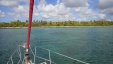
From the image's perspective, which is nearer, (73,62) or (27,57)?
(27,57)

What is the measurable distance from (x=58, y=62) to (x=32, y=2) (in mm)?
25832

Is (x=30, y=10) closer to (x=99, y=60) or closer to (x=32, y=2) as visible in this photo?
(x=32, y=2)

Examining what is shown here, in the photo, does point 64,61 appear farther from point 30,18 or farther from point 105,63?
point 30,18

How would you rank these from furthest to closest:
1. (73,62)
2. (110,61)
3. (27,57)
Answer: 1. (110,61)
2. (73,62)
3. (27,57)

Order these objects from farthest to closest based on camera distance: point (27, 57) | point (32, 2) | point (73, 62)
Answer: point (73, 62) → point (27, 57) → point (32, 2)

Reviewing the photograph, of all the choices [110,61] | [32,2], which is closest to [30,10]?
[32,2]

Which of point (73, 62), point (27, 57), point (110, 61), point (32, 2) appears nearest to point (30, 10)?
point (32, 2)

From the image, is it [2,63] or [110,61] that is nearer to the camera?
[2,63]

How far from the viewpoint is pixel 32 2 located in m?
8.22

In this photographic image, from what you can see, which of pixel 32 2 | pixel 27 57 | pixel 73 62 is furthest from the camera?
pixel 73 62

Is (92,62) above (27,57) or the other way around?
the other way around

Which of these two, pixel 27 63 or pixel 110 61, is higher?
pixel 27 63

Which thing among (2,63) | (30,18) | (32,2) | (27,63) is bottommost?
(2,63)

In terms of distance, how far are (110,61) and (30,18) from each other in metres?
29.9
